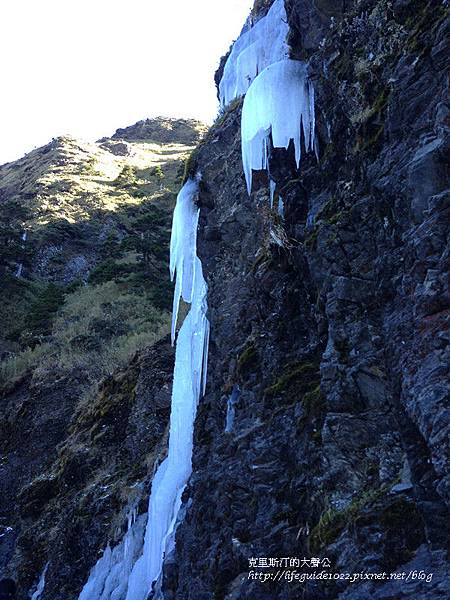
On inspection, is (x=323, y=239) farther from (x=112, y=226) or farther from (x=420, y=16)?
(x=112, y=226)

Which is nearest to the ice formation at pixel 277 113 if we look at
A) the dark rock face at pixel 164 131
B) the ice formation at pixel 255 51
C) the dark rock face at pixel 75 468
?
the ice formation at pixel 255 51

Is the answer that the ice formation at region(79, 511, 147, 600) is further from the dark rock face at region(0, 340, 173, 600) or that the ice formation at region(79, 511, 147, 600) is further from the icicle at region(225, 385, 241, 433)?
the icicle at region(225, 385, 241, 433)

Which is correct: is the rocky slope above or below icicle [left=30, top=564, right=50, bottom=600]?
above

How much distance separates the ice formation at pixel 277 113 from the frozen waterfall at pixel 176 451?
8.23ft

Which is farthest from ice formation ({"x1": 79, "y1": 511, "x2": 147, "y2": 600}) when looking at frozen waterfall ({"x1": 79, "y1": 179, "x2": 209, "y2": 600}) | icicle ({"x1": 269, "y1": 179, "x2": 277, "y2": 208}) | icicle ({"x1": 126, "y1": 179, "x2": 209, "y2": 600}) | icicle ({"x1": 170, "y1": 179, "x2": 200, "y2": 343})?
icicle ({"x1": 269, "y1": 179, "x2": 277, "y2": 208})

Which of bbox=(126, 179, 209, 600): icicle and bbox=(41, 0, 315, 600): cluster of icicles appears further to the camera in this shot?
bbox=(126, 179, 209, 600): icicle

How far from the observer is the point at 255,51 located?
12859 mm

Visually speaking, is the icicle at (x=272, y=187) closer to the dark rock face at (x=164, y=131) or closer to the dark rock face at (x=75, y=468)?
the dark rock face at (x=75, y=468)

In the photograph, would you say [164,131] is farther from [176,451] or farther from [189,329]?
[176,451]

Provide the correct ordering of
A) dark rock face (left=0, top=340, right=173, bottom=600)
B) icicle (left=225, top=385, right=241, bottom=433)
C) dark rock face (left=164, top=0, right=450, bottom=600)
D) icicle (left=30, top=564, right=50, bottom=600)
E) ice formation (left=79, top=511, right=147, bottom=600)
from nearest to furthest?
1. dark rock face (left=164, top=0, right=450, bottom=600)
2. icicle (left=225, top=385, right=241, bottom=433)
3. ice formation (left=79, top=511, right=147, bottom=600)
4. dark rock face (left=0, top=340, right=173, bottom=600)
5. icicle (left=30, top=564, right=50, bottom=600)

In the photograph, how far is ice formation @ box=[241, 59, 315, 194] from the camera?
851cm

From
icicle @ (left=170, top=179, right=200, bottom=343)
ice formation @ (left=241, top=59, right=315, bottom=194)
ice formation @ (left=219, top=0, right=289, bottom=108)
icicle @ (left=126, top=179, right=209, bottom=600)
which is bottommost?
icicle @ (left=126, top=179, right=209, bottom=600)

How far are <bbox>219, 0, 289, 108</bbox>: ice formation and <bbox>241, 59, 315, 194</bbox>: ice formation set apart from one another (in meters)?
2.24

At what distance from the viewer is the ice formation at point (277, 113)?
27.9ft
